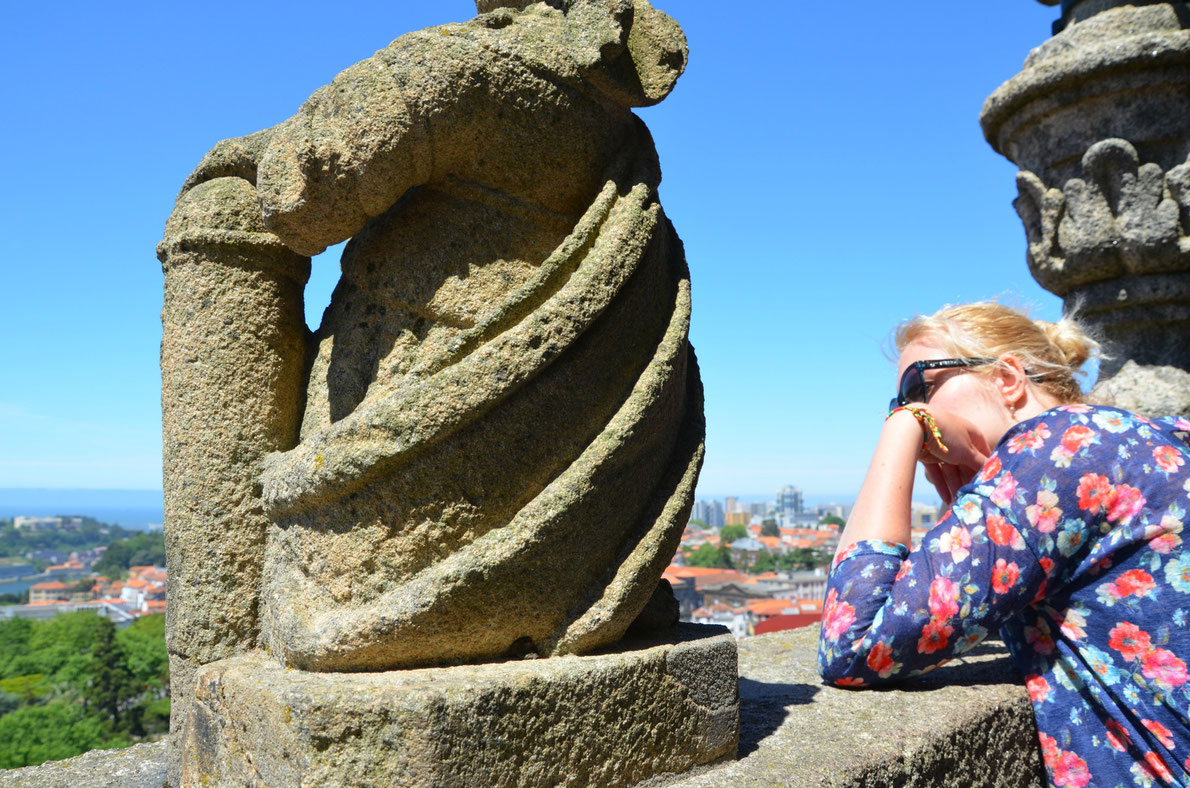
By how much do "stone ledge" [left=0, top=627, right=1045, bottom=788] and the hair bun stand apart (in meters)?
0.93

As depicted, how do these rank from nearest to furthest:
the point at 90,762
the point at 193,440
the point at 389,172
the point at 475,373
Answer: the point at 475,373 < the point at 389,172 < the point at 193,440 < the point at 90,762

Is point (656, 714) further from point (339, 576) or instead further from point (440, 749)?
point (339, 576)

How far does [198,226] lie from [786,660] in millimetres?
2396

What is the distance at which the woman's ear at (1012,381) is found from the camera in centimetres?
231

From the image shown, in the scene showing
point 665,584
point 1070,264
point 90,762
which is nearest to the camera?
point 665,584

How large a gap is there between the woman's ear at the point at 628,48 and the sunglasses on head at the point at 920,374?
0.99 meters

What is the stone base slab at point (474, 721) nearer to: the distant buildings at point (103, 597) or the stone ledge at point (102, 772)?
the stone ledge at point (102, 772)

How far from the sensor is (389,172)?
6.23 feet

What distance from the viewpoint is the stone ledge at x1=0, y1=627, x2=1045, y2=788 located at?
191 centimetres

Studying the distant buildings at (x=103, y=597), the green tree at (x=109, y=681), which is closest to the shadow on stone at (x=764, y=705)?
the green tree at (x=109, y=681)

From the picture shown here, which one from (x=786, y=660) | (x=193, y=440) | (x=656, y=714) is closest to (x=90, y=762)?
(x=193, y=440)

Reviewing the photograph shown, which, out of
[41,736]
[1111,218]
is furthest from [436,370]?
[41,736]

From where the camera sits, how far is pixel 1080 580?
81.9 inches

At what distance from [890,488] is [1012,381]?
45 cm
